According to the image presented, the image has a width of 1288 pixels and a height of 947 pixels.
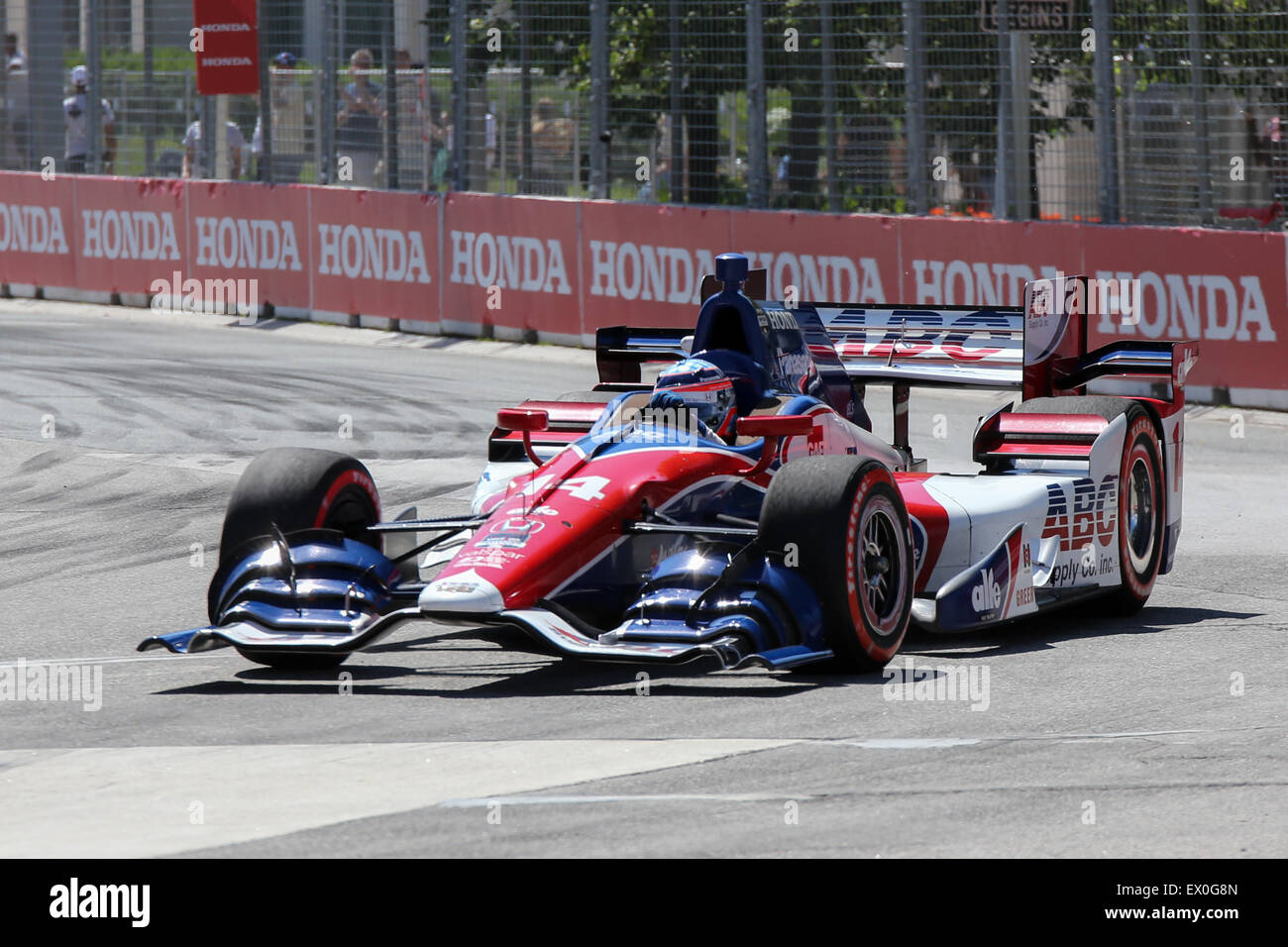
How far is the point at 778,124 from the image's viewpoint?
18844mm

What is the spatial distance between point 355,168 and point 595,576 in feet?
50.1

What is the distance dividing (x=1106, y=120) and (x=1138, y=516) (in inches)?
297

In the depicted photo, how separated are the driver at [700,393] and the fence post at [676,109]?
10848mm

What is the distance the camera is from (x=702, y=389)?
28.3 feet

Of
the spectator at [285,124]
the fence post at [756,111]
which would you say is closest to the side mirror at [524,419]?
the fence post at [756,111]

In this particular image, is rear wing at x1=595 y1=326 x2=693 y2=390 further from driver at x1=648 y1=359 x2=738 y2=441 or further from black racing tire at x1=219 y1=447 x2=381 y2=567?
black racing tire at x1=219 y1=447 x2=381 y2=567

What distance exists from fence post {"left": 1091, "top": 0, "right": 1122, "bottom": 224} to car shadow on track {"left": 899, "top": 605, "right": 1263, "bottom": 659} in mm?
7470

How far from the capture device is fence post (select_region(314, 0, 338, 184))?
74.2 ft

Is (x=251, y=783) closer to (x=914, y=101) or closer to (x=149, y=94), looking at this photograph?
(x=914, y=101)

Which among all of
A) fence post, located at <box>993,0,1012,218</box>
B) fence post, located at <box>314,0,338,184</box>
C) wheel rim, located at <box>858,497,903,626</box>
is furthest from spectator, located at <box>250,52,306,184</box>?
wheel rim, located at <box>858,497,903,626</box>

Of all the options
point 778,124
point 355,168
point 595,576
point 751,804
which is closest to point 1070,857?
point 751,804

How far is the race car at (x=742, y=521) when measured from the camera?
7.54 meters

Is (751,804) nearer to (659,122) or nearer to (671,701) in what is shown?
(671,701)

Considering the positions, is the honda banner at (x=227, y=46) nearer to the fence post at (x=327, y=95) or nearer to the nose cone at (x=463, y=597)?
the fence post at (x=327, y=95)
